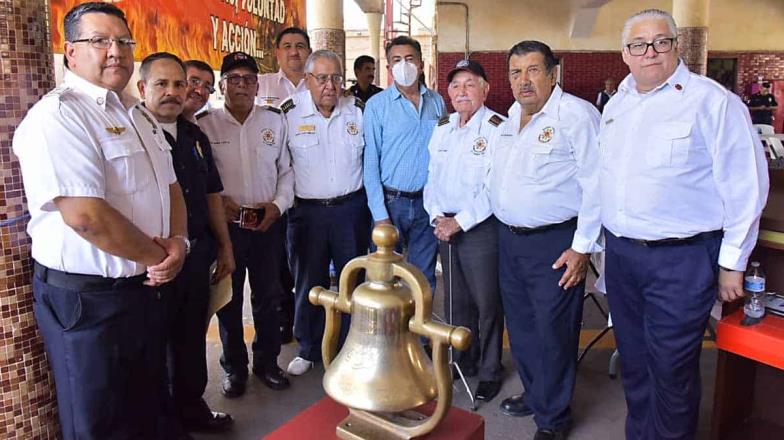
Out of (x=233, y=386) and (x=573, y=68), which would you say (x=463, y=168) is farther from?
(x=573, y=68)

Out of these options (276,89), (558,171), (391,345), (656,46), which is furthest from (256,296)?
(391,345)

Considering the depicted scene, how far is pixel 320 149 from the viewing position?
3.54 meters

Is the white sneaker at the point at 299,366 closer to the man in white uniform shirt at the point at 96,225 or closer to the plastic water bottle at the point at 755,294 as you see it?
the man in white uniform shirt at the point at 96,225

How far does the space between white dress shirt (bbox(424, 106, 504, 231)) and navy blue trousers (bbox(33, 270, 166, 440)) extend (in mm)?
1566

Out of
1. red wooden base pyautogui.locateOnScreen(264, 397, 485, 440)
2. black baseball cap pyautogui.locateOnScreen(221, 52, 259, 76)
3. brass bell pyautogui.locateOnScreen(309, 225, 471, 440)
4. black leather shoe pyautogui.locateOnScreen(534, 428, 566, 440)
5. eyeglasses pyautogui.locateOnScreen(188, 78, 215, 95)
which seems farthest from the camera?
black baseball cap pyautogui.locateOnScreen(221, 52, 259, 76)

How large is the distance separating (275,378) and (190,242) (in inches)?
43.9

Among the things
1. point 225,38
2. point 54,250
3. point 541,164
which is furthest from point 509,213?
point 225,38

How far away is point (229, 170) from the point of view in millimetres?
3354

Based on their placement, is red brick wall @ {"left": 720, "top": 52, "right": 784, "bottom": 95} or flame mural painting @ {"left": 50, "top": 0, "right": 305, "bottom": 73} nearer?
flame mural painting @ {"left": 50, "top": 0, "right": 305, "bottom": 73}

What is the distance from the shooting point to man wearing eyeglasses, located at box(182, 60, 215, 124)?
311 centimetres

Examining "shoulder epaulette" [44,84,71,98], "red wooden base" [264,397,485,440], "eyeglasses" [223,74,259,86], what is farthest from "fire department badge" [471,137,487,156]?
"red wooden base" [264,397,485,440]

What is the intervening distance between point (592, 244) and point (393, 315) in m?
1.76

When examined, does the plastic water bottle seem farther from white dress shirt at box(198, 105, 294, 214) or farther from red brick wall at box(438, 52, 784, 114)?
red brick wall at box(438, 52, 784, 114)

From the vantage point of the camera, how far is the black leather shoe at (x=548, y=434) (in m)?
2.93
